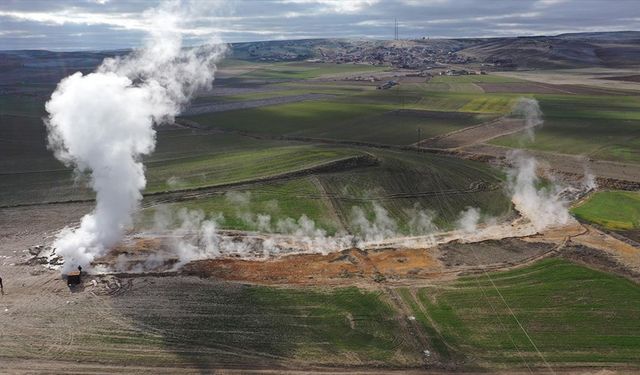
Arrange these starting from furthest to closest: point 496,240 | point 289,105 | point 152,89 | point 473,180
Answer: point 289,105 → point 152,89 → point 473,180 → point 496,240

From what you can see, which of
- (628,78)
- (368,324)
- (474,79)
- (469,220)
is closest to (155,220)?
(368,324)

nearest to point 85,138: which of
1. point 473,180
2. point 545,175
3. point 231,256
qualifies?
point 231,256

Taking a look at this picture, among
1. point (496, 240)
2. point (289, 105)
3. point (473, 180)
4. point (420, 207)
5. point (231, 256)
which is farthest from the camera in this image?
point (289, 105)

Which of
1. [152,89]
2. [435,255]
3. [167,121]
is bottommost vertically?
[435,255]

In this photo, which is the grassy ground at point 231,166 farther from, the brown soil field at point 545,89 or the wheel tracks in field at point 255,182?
the brown soil field at point 545,89

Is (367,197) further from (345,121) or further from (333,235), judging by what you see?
(345,121)

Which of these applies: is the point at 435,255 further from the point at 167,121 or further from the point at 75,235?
the point at 167,121
